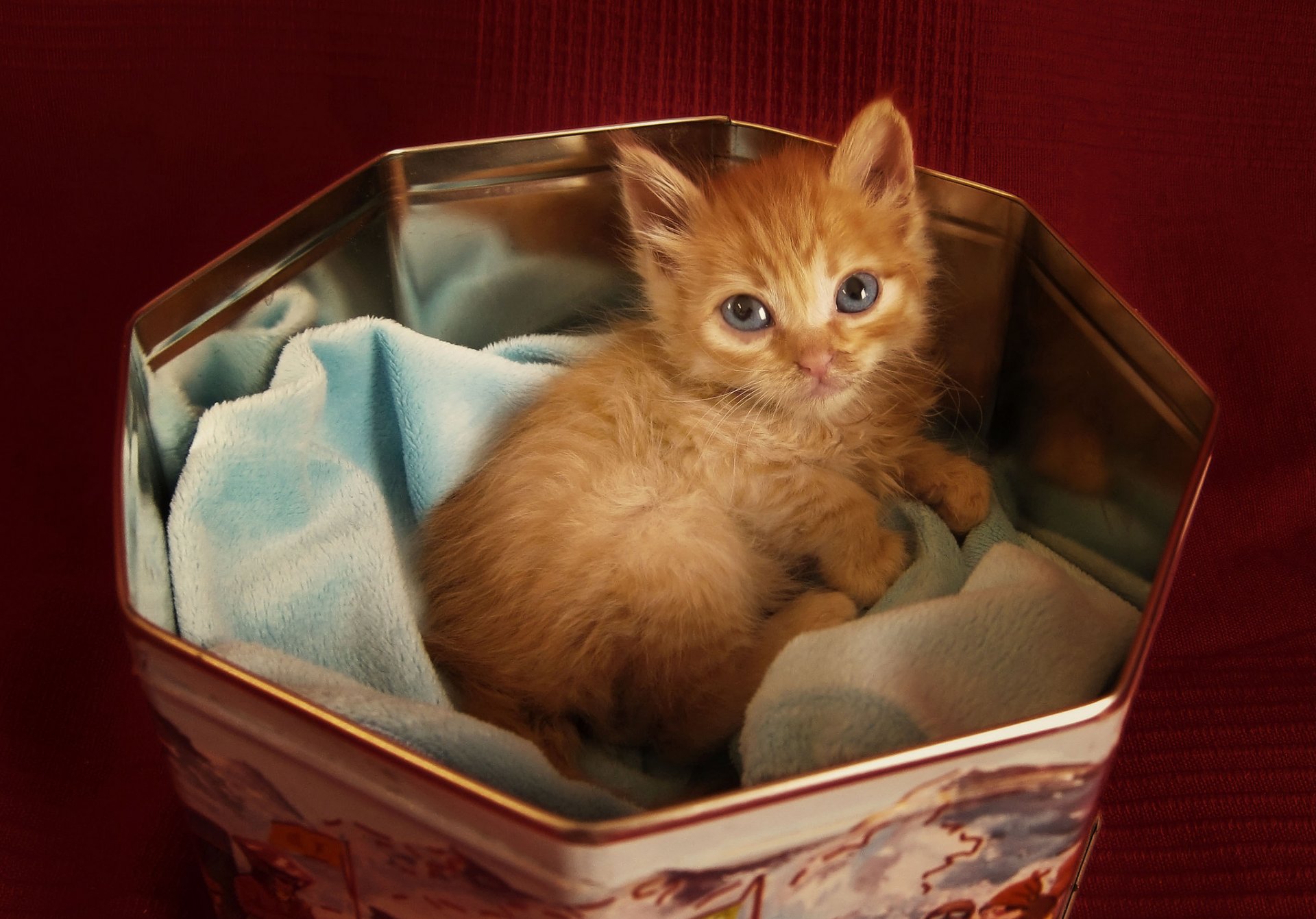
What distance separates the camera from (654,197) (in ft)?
3.80

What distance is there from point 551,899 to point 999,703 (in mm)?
392

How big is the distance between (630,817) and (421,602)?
0.64 metres

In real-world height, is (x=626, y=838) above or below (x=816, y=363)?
below

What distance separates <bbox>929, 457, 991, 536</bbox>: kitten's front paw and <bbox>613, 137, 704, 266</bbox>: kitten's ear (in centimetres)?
39

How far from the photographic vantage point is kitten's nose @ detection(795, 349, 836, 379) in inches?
40.8

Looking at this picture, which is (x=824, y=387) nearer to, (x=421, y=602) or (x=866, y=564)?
(x=866, y=564)

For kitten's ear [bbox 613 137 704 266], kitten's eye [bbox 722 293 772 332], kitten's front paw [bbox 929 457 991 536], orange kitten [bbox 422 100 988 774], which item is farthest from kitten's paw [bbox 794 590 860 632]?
kitten's ear [bbox 613 137 704 266]

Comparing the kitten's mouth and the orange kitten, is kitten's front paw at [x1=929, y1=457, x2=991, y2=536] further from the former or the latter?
the kitten's mouth

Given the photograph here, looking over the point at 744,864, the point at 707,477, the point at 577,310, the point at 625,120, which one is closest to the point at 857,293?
the point at 707,477

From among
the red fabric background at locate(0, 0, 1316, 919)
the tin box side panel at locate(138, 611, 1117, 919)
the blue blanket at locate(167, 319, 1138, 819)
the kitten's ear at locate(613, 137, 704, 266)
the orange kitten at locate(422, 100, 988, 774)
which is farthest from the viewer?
the red fabric background at locate(0, 0, 1316, 919)

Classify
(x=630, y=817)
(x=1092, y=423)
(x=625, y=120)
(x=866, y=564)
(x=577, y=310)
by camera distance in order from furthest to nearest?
(x=625, y=120), (x=577, y=310), (x=866, y=564), (x=1092, y=423), (x=630, y=817)

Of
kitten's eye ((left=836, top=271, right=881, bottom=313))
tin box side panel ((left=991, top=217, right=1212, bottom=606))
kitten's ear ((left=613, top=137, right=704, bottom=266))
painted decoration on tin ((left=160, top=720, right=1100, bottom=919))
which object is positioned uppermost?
kitten's ear ((left=613, top=137, right=704, bottom=266))

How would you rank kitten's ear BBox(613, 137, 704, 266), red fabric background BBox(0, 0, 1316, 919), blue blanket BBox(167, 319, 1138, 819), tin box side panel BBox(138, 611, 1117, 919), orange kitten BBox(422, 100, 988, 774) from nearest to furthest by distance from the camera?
tin box side panel BBox(138, 611, 1117, 919) < blue blanket BBox(167, 319, 1138, 819) < orange kitten BBox(422, 100, 988, 774) < kitten's ear BBox(613, 137, 704, 266) < red fabric background BBox(0, 0, 1316, 919)

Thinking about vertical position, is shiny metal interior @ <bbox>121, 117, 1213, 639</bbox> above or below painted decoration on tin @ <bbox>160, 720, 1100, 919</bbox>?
above
